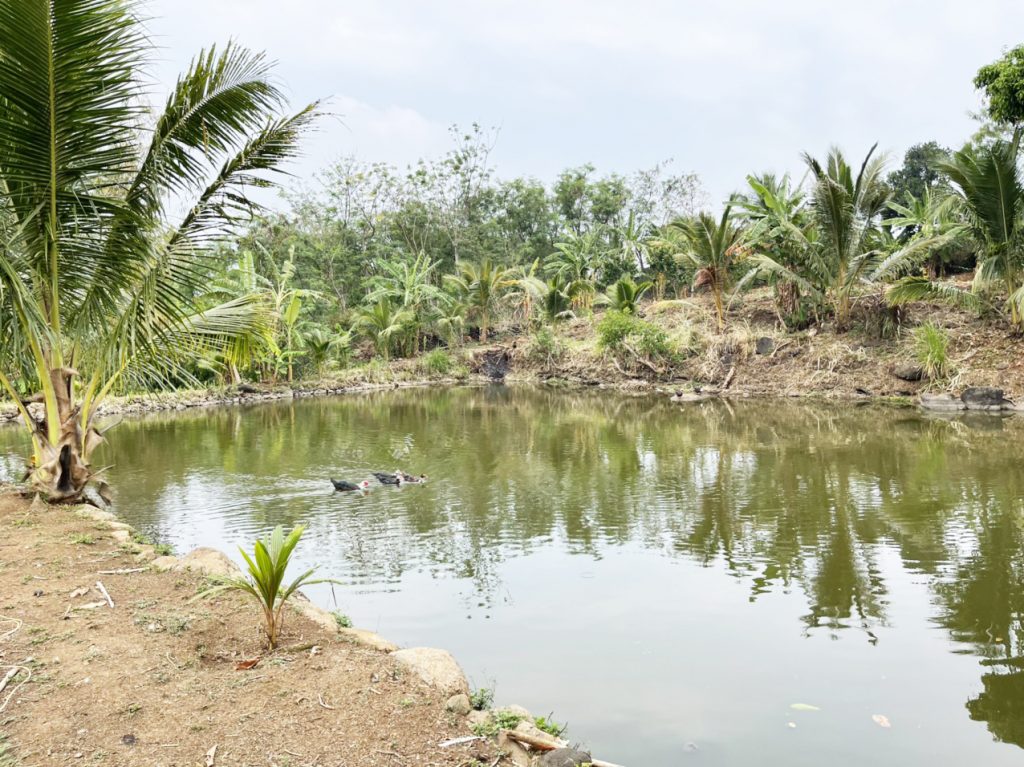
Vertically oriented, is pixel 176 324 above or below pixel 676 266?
below

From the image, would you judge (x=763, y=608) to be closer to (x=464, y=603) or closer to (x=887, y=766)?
(x=887, y=766)

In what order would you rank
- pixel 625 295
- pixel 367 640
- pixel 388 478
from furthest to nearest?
pixel 625 295
pixel 388 478
pixel 367 640

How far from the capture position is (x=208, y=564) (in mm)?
4848

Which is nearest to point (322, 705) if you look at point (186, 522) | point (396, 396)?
point (186, 522)

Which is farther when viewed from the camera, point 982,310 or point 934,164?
point 982,310

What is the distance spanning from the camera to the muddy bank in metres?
2.64

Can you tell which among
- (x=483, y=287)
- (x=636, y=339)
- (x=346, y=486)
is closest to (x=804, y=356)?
(x=636, y=339)

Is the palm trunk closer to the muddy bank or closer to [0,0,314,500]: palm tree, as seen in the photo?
[0,0,314,500]: palm tree

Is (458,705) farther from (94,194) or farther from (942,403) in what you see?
(942,403)

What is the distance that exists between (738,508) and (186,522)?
231 inches

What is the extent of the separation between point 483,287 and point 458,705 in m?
26.1

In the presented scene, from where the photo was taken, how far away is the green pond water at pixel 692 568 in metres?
3.50

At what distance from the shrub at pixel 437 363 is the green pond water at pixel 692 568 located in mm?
15226

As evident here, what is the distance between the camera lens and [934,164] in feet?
52.0
